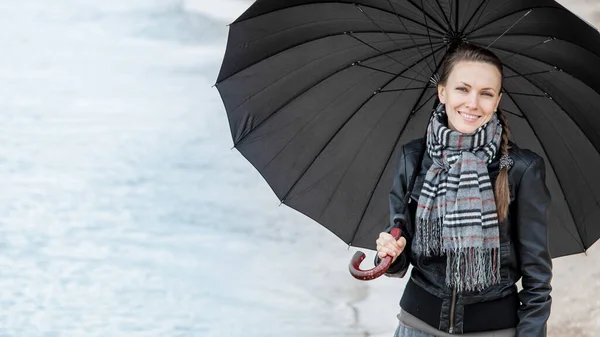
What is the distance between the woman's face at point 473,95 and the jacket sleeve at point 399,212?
17 cm

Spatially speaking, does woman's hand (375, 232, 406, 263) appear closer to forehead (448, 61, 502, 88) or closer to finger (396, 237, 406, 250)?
finger (396, 237, 406, 250)

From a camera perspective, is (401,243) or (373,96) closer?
(401,243)

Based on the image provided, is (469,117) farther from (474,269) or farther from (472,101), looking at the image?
(474,269)

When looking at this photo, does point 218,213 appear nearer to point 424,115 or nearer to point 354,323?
point 354,323

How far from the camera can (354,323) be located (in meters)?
3.90

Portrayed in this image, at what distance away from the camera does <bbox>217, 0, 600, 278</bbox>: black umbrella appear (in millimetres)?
2377

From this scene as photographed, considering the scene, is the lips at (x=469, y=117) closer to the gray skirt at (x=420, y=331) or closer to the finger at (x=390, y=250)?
the finger at (x=390, y=250)

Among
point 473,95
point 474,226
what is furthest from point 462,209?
point 473,95

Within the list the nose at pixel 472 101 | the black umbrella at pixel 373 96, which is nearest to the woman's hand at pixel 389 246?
the nose at pixel 472 101

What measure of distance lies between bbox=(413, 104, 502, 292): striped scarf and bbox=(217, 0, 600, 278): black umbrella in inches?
14.6

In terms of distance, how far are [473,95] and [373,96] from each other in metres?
0.57

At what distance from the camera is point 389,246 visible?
2.03 m

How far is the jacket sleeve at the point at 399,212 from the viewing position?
2.12 metres

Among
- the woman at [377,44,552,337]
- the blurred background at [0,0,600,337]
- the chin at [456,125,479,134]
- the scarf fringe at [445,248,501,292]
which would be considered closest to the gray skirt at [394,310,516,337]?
the woman at [377,44,552,337]
